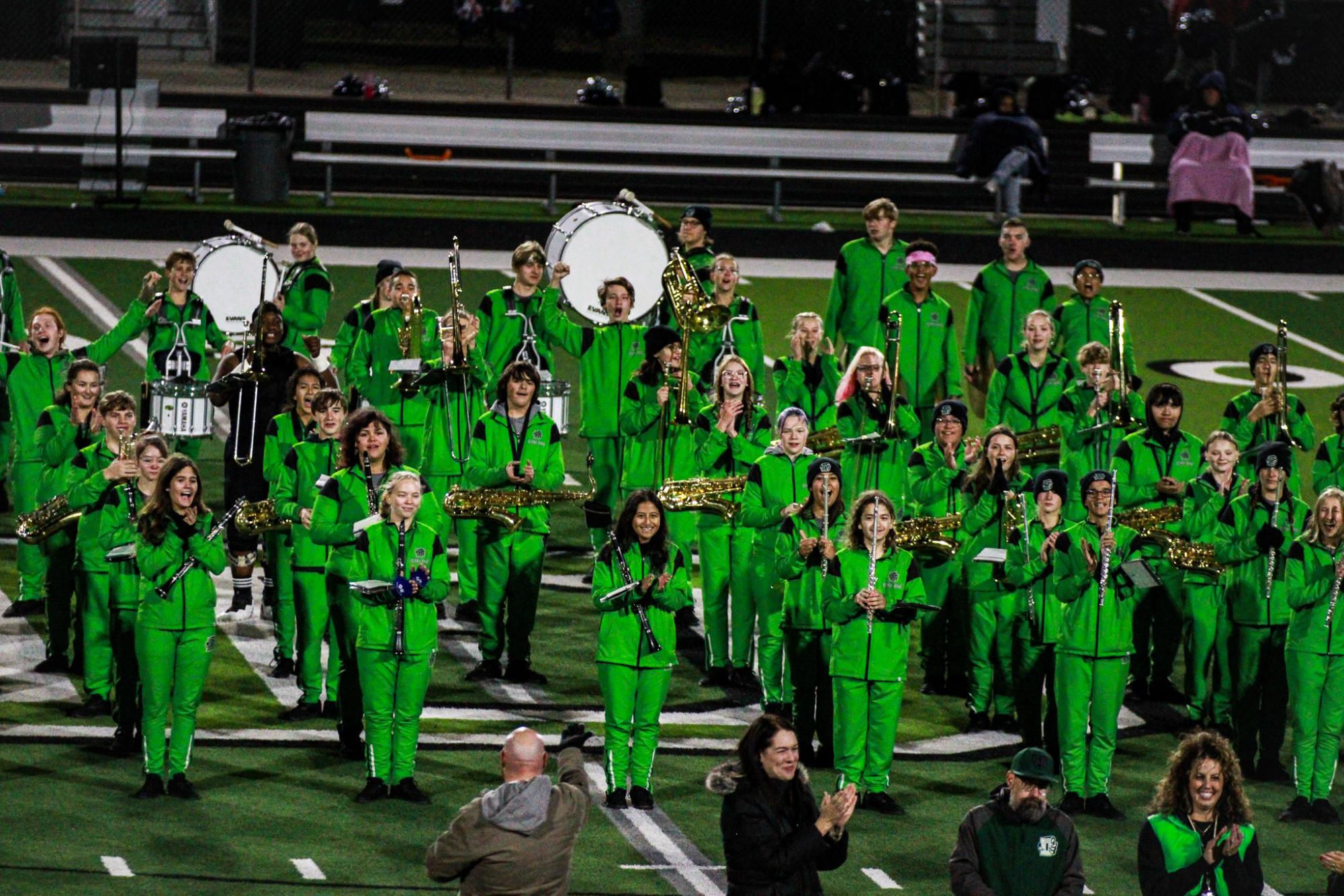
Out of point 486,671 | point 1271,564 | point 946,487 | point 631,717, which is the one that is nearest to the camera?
point 631,717

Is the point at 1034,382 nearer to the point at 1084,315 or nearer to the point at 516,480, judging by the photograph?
the point at 1084,315

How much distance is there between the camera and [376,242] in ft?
88.1

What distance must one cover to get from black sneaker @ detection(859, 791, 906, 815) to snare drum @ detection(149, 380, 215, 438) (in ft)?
17.4

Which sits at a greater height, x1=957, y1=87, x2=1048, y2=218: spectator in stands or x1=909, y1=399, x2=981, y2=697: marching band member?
x1=957, y1=87, x2=1048, y2=218: spectator in stands

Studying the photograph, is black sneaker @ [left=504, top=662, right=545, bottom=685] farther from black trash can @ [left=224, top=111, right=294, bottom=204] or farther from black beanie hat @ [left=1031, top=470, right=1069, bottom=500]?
black trash can @ [left=224, top=111, right=294, bottom=204]

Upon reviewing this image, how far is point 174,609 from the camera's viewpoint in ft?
36.4

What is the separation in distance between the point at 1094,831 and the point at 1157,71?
22872 mm

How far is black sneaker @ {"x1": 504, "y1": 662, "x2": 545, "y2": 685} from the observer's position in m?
13.4

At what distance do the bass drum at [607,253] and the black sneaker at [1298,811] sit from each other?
6.78 metres

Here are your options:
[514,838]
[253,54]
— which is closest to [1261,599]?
[514,838]

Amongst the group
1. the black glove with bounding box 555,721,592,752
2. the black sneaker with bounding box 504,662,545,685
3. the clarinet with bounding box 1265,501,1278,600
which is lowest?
the black sneaker with bounding box 504,662,545,685

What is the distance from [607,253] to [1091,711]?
→ 6713 millimetres

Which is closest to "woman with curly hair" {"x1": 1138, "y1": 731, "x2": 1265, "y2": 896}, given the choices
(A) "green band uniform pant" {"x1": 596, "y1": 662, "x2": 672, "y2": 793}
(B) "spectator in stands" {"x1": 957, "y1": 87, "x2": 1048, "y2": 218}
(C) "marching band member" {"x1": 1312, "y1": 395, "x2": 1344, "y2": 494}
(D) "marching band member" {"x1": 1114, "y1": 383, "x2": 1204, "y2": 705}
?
(A) "green band uniform pant" {"x1": 596, "y1": 662, "x2": 672, "y2": 793}

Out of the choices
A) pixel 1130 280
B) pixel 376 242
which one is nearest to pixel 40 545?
pixel 376 242
